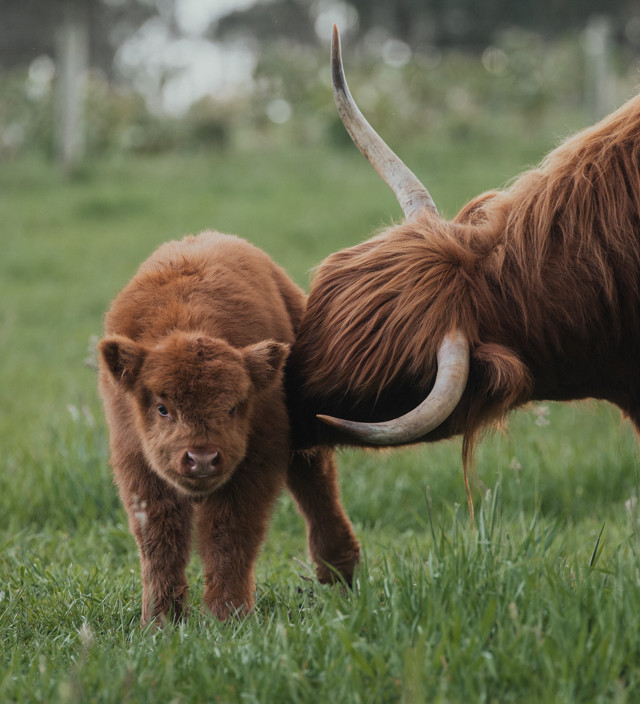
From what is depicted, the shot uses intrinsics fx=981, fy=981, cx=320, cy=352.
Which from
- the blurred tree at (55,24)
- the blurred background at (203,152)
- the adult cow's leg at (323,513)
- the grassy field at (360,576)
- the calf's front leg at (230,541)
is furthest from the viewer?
the blurred tree at (55,24)

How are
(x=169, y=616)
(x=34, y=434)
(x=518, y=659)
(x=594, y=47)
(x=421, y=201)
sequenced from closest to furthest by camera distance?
(x=518, y=659), (x=169, y=616), (x=421, y=201), (x=34, y=434), (x=594, y=47)

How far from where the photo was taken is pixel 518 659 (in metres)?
2.46

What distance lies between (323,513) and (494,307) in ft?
4.09

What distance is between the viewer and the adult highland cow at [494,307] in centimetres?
331

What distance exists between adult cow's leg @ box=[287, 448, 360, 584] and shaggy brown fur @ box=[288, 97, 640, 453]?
54cm

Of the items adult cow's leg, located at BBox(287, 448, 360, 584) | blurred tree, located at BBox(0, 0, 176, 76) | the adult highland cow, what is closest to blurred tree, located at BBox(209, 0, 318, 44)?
blurred tree, located at BBox(0, 0, 176, 76)

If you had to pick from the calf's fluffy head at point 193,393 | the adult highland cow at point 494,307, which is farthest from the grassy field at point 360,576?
the calf's fluffy head at point 193,393

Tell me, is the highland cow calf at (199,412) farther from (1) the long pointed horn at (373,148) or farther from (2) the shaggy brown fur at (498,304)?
(1) the long pointed horn at (373,148)

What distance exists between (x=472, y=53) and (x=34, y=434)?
82.1 ft

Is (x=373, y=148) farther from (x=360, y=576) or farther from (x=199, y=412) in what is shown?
(x=360, y=576)

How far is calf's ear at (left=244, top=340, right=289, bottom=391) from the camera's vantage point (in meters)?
3.25

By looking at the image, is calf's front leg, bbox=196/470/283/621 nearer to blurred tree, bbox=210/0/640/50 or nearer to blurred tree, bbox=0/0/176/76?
blurred tree, bbox=0/0/176/76

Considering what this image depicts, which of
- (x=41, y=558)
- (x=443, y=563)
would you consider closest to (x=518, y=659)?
(x=443, y=563)

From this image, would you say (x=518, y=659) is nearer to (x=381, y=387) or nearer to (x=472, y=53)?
(x=381, y=387)
